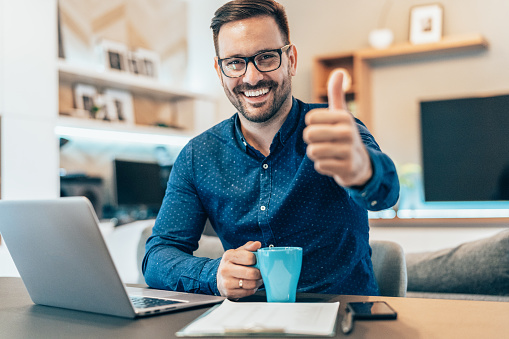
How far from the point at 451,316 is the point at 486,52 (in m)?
3.89

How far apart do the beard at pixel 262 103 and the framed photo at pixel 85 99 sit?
2.94m

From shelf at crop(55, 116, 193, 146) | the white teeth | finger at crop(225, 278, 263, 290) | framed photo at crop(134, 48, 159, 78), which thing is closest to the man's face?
the white teeth

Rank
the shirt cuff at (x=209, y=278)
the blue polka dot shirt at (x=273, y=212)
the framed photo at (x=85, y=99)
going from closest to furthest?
the shirt cuff at (x=209, y=278) → the blue polka dot shirt at (x=273, y=212) → the framed photo at (x=85, y=99)

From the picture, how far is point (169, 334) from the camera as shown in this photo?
0.77 meters

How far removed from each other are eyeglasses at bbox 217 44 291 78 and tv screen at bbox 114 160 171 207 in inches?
111

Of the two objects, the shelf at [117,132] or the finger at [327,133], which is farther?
the shelf at [117,132]

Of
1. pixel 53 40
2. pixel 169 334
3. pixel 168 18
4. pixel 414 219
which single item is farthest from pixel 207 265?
pixel 168 18

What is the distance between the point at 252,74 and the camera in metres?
1.46

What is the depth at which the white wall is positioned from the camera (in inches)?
133

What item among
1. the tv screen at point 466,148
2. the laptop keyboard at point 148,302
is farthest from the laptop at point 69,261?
the tv screen at point 466,148

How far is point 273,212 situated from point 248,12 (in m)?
0.55

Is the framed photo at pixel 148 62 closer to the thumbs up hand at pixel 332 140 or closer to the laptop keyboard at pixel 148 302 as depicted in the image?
the laptop keyboard at pixel 148 302

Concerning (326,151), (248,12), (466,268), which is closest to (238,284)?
(326,151)

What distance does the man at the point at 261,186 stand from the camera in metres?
1.38
